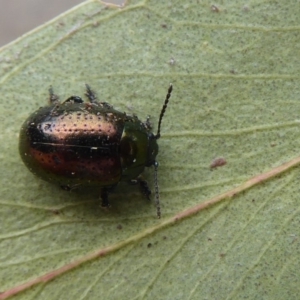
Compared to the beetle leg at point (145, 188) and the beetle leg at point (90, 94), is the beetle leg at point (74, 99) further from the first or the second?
the beetle leg at point (145, 188)

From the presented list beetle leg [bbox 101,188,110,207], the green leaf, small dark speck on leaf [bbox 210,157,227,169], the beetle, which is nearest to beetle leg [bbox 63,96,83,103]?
the beetle

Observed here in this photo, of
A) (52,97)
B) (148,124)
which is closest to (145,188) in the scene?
(148,124)

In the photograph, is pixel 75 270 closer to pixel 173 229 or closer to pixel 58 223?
pixel 58 223

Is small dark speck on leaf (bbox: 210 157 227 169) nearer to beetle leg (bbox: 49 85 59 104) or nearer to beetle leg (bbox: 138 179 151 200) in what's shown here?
beetle leg (bbox: 138 179 151 200)

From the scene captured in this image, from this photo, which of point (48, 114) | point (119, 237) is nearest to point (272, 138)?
point (119, 237)

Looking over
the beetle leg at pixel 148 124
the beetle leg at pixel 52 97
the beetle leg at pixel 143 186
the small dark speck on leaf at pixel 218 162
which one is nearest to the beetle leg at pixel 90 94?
the beetle leg at pixel 52 97

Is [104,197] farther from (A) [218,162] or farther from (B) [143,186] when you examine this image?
(A) [218,162]
